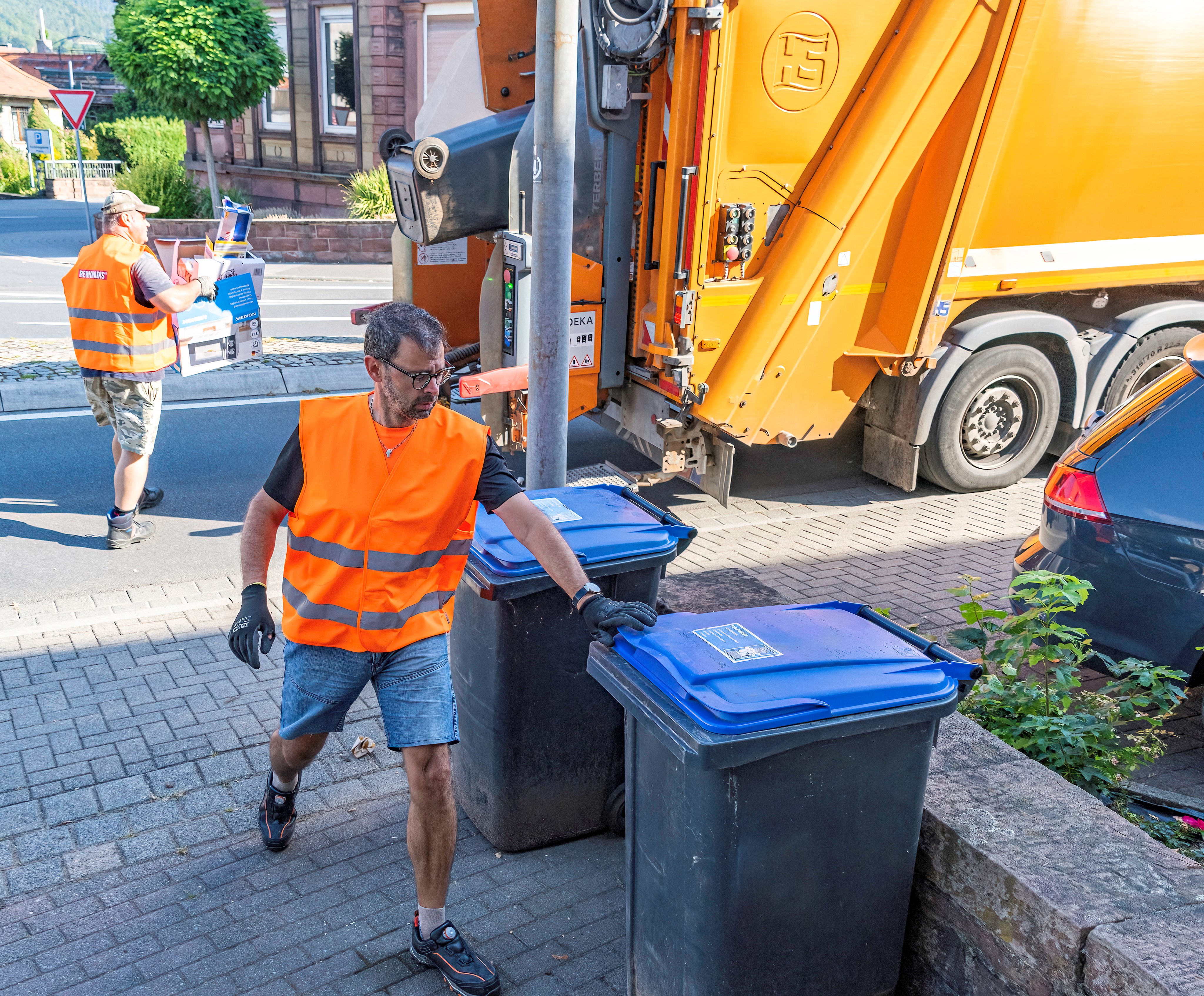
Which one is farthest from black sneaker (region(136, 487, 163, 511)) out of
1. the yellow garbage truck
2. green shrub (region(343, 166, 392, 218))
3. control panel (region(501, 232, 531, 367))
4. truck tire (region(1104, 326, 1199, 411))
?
green shrub (region(343, 166, 392, 218))

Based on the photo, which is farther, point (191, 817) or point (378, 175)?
point (378, 175)

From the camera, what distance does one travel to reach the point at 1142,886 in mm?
2326

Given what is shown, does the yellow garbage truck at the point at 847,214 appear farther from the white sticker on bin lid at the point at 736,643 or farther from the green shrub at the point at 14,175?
the green shrub at the point at 14,175

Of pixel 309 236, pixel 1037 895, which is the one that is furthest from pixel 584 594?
pixel 309 236

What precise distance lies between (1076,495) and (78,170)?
132 ft

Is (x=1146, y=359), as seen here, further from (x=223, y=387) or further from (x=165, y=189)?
(x=165, y=189)

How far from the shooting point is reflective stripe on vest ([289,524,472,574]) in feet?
9.25

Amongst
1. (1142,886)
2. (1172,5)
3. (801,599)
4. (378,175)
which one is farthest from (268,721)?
(378,175)

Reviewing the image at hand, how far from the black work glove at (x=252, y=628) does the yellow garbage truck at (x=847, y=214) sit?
283cm

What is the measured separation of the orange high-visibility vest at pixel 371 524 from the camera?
2807mm

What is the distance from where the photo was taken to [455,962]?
9.22 ft

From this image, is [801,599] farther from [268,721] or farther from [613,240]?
[268,721]

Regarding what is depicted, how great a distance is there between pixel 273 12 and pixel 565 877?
26.6 meters

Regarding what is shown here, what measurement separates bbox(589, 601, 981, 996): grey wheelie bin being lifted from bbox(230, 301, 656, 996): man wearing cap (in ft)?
1.53
